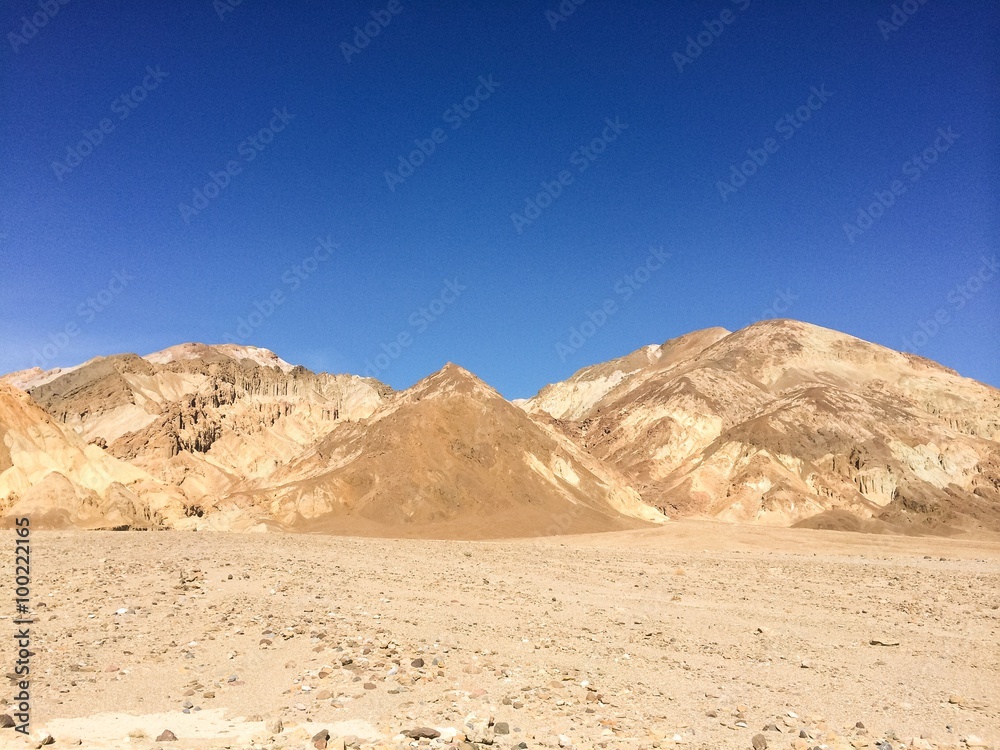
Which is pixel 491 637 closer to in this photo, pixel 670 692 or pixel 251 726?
pixel 670 692

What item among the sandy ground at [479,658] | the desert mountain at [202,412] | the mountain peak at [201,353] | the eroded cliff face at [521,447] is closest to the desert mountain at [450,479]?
the eroded cliff face at [521,447]

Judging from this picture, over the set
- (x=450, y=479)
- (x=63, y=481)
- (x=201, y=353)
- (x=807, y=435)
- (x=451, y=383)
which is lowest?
(x=63, y=481)

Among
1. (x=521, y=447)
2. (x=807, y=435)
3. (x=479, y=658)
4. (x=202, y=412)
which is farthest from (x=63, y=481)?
(x=807, y=435)

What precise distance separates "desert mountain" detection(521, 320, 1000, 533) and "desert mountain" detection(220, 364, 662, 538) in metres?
14.7

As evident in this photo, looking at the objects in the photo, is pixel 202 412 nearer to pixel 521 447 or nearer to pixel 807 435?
pixel 521 447

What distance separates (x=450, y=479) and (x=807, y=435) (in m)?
47.2

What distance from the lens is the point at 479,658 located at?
385 inches

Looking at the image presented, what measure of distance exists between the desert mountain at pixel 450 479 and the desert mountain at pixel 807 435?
14735 millimetres

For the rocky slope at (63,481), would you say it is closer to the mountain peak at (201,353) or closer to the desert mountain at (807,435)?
the desert mountain at (807,435)

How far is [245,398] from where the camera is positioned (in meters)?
95.4

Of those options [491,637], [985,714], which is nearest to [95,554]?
[491,637]

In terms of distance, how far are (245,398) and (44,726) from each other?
93.5 meters

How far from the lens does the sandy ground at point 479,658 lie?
24.2 feet

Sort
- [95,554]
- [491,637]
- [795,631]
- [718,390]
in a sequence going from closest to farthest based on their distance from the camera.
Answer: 1. [491,637]
2. [795,631]
3. [95,554]
4. [718,390]
